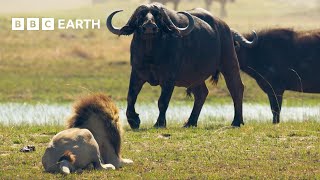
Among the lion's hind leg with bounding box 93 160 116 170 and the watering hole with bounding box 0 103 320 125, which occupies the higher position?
the lion's hind leg with bounding box 93 160 116 170

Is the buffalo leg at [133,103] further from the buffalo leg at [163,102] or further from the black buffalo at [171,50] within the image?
the buffalo leg at [163,102]

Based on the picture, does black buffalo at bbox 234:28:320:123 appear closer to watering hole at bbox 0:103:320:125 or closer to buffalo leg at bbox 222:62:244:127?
watering hole at bbox 0:103:320:125

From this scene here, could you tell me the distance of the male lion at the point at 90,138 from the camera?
9.12 metres

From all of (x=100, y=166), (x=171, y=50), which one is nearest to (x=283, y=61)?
(x=171, y=50)

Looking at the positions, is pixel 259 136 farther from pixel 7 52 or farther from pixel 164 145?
→ pixel 7 52

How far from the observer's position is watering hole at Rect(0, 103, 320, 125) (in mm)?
16700

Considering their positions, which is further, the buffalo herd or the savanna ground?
the buffalo herd

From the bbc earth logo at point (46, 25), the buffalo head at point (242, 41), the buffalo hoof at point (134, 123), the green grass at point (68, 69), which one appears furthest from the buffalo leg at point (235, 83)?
the bbc earth logo at point (46, 25)

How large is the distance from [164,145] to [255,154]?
130 cm

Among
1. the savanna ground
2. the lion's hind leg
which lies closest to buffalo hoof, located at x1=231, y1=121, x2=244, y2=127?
the savanna ground

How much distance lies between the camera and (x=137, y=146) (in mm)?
11477

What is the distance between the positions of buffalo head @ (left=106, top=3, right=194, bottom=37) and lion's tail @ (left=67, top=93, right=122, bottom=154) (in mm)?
3301

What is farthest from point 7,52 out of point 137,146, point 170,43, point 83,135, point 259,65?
point 83,135

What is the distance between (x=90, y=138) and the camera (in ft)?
30.3
